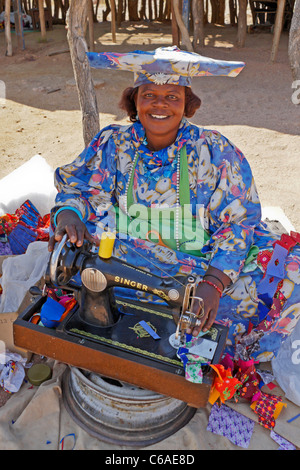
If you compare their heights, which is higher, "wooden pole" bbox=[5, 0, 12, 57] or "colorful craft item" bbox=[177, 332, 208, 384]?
"wooden pole" bbox=[5, 0, 12, 57]

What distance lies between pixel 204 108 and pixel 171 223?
453 centimetres

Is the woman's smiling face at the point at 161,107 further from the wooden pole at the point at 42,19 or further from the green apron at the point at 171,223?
the wooden pole at the point at 42,19

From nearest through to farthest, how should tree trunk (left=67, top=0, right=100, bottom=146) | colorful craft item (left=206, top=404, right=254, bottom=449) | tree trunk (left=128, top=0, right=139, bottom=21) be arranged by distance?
colorful craft item (left=206, top=404, right=254, bottom=449) → tree trunk (left=67, top=0, right=100, bottom=146) → tree trunk (left=128, top=0, right=139, bottom=21)

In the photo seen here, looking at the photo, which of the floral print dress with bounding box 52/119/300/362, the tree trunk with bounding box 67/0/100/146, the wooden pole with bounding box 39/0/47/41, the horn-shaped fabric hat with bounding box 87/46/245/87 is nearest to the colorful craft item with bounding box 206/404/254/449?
the floral print dress with bounding box 52/119/300/362

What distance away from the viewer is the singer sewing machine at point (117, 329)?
5.98ft

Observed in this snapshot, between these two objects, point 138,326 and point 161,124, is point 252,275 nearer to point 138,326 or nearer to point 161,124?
point 138,326

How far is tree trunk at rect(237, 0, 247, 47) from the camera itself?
9242 millimetres

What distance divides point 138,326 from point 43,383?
0.68 metres

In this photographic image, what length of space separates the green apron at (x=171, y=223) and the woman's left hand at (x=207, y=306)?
1.41 ft

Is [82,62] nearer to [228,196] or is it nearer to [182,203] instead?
[182,203]

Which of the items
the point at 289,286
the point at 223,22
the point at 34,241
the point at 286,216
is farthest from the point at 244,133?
the point at 223,22

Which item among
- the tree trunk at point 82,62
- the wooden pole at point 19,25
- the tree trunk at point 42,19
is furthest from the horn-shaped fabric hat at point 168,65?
the tree trunk at point 42,19

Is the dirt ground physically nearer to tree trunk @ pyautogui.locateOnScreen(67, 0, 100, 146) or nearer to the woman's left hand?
tree trunk @ pyautogui.locateOnScreen(67, 0, 100, 146)

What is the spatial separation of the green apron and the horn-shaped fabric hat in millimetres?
377
